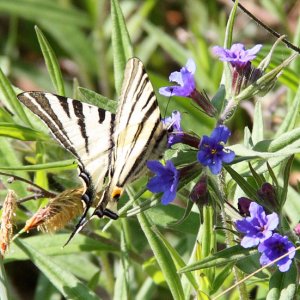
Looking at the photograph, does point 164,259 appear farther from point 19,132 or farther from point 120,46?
point 120,46

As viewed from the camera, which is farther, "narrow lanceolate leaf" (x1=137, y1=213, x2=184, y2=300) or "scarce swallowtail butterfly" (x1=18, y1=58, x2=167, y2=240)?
"narrow lanceolate leaf" (x1=137, y1=213, x2=184, y2=300)

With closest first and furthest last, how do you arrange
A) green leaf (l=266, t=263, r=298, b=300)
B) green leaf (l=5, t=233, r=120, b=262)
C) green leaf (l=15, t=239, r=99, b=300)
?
green leaf (l=266, t=263, r=298, b=300), green leaf (l=15, t=239, r=99, b=300), green leaf (l=5, t=233, r=120, b=262)

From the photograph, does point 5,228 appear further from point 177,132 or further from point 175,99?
point 175,99

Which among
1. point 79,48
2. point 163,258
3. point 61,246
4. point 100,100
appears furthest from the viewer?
point 79,48

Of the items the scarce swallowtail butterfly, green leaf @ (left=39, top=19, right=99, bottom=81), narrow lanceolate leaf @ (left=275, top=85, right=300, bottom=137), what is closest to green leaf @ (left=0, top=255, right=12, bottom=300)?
the scarce swallowtail butterfly

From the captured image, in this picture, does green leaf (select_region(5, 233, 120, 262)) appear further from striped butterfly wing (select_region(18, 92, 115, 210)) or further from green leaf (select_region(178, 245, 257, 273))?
green leaf (select_region(178, 245, 257, 273))

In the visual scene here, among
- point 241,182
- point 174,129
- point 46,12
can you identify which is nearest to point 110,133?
point 174,129
